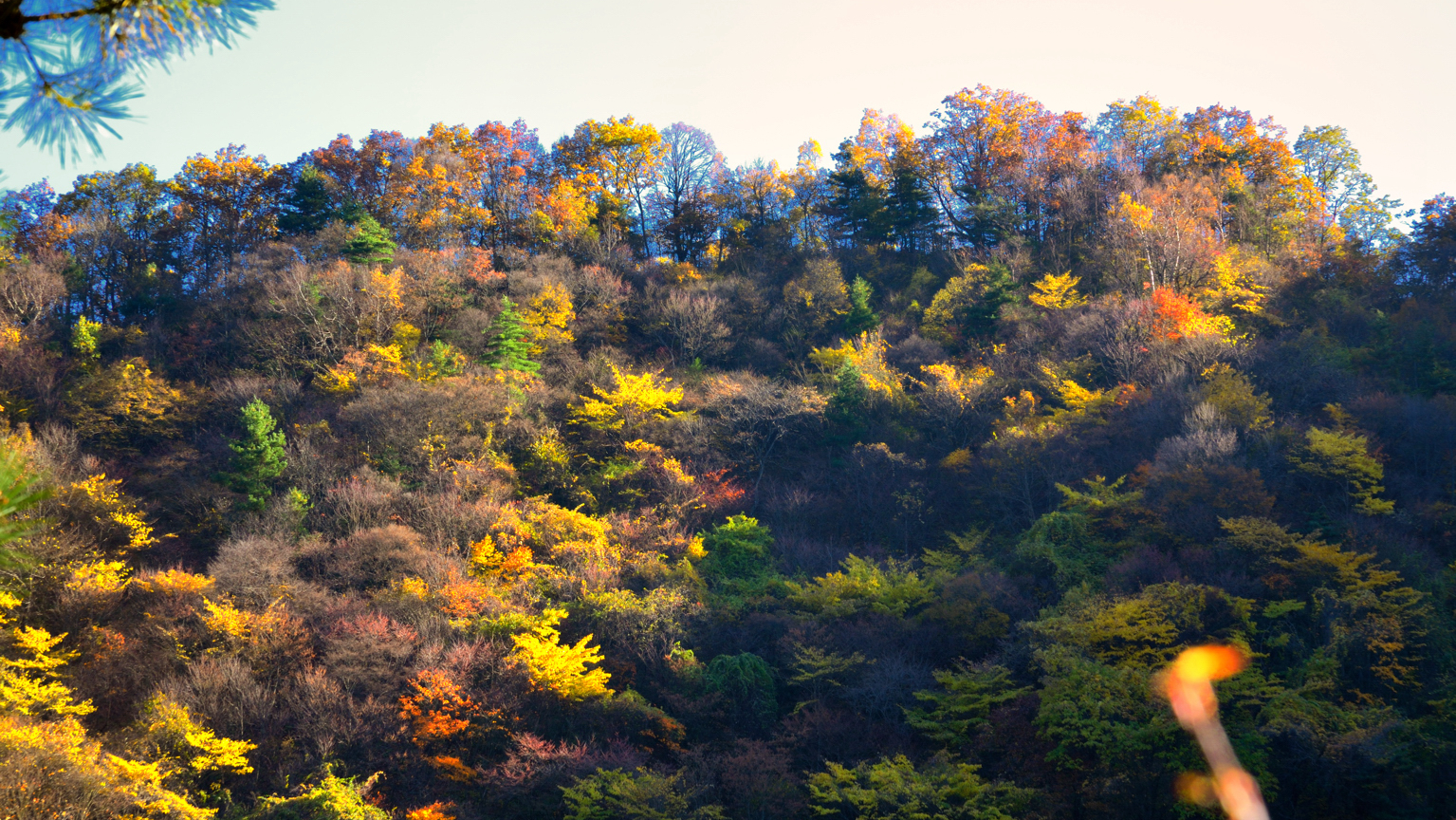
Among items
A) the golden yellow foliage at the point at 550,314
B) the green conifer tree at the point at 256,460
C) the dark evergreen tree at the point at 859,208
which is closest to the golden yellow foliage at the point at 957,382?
the dark evergreen tree at the point at 859,208

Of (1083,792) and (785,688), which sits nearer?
(1083,792)

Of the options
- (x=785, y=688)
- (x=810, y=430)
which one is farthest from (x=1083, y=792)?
(x=810, y=430)

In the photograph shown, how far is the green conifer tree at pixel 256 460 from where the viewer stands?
21234 millimetres

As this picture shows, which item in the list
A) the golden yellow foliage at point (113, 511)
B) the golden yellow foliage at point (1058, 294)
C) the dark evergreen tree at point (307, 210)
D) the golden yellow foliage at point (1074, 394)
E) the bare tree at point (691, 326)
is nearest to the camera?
the golden yellow foliage at point (113, 511)

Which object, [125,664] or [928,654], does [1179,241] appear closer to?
[928,654]

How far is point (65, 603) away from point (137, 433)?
8888 millimetres

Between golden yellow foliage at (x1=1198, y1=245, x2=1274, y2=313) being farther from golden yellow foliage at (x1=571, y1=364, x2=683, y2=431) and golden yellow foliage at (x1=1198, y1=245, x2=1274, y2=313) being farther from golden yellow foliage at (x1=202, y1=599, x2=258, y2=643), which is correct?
golden yellow foliage at (x1=202, y1=599, x2=258, y2=643)

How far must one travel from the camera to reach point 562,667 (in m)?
15.7

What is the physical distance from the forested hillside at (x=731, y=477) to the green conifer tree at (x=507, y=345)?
24 centimetres

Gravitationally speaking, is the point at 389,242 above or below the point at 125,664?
above

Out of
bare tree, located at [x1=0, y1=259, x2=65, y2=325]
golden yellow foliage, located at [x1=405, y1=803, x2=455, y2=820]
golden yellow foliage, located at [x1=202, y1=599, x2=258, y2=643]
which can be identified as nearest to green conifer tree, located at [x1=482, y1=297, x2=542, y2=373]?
golden yellow foliage, located at [x1=202, y1=599, x2=258, y2=643]

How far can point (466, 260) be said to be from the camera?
30.5 meters

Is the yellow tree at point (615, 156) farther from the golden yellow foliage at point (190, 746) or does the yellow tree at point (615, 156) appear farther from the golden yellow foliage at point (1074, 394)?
the golden yellow foliage at point (190, 746)

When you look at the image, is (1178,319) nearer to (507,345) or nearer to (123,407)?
(507,345)
